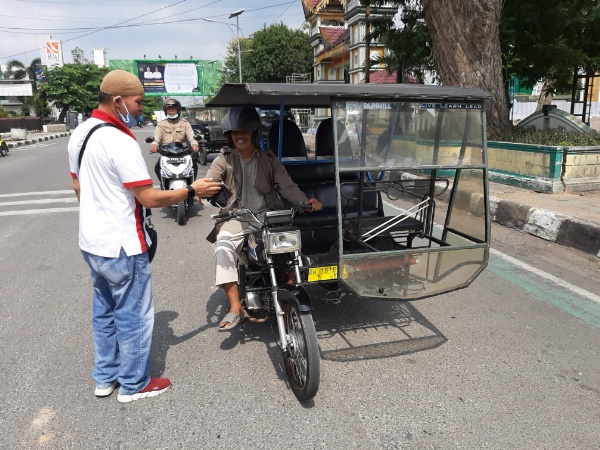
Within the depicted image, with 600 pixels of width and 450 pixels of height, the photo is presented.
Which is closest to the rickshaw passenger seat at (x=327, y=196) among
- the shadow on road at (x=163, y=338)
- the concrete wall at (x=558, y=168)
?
the shadow on road at (x=163, y=338)

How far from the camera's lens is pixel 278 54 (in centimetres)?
4266

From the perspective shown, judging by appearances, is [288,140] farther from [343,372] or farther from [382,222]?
[343,372]

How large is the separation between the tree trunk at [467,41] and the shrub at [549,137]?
2.15 ft

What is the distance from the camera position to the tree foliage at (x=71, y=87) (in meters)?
44.8

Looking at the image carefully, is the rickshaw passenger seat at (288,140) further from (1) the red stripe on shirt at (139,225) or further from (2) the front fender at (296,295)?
(1) the red stripe on shirt at (139,225)

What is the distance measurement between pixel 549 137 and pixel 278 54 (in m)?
36.6

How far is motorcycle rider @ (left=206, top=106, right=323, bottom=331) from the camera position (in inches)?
140

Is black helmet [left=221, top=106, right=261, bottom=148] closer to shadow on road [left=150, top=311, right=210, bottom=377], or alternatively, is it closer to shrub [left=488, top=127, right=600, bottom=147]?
shadow on road [left=150, top=311, right=210, bottom=377]

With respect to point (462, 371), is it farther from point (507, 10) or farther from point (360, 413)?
point (507, 10)

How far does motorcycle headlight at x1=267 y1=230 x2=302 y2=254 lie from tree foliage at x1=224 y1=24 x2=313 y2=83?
Result: 40.8 metres

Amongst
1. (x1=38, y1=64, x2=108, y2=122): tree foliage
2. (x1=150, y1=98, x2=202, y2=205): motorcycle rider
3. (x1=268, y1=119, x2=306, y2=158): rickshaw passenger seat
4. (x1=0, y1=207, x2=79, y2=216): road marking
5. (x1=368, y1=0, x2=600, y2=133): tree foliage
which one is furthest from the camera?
(x1=38, y1=64, x2=108, y2=122): tree foliage

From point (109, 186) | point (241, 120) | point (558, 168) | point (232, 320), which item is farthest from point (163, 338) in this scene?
point (558, 168)

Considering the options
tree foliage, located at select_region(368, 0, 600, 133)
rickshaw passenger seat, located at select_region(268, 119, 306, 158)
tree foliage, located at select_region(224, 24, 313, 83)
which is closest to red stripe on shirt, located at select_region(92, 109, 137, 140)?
rickshaw passenger seat, located at select_region(268, 119, 306, 158)

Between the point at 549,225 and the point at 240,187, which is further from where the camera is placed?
the point at 549,225
